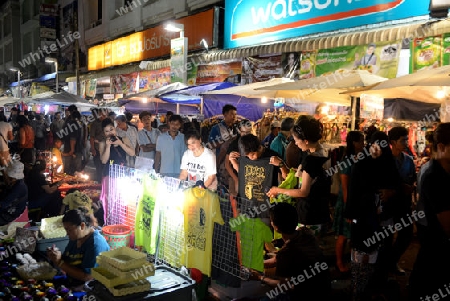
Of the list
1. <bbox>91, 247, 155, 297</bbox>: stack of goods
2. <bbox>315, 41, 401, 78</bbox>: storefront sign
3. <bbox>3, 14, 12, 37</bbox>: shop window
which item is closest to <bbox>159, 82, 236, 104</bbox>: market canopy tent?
<bbox>315, 41, 401, 78</bbox>: storefront sign

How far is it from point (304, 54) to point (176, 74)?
4701mm

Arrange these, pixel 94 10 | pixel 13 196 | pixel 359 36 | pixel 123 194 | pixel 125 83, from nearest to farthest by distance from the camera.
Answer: pixel 123 194
pixel 13 196
pixel 359 36
pixel 125 83
pixel 94 10

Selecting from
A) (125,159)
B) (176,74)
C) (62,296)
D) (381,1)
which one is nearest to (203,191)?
(62,296)

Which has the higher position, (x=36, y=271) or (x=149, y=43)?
(x=149, y=43)

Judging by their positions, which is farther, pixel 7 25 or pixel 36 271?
pixel 7 25

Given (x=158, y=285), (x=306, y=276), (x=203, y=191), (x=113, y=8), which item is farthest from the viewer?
(x=113, y=8)

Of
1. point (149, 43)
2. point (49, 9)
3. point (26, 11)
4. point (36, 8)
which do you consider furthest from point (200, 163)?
point (26, 11)

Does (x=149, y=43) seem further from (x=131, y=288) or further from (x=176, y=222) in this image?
(x=131, y=288)

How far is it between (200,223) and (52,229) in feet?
9.61

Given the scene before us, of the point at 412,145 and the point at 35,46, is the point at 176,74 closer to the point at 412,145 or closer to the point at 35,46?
the point at 412,145

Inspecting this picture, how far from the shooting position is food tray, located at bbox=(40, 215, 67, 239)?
5.90 m

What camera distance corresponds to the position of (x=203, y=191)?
173 inches

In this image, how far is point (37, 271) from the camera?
5.06 m

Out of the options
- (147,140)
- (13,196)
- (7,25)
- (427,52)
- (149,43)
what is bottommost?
(13,196)
